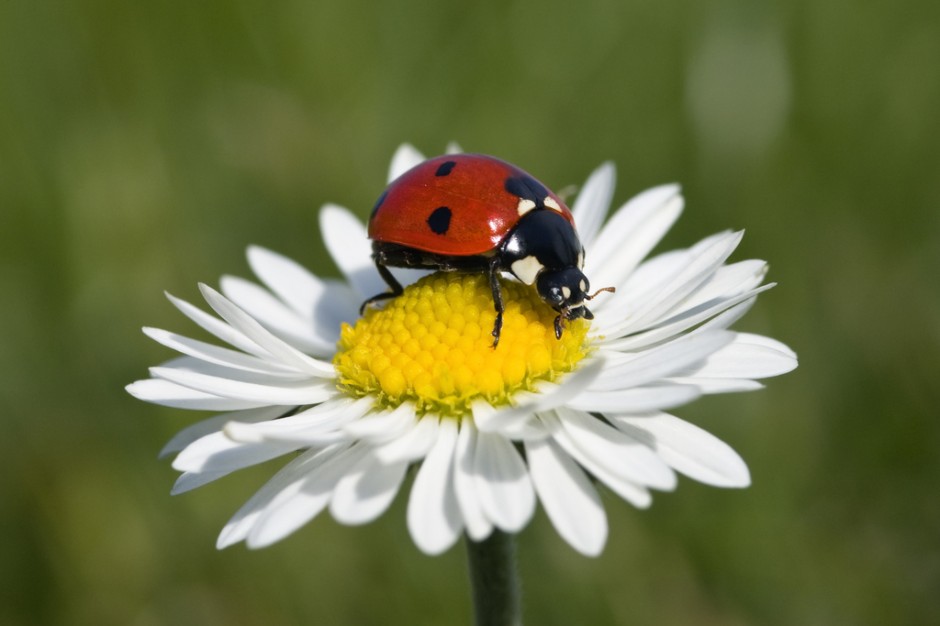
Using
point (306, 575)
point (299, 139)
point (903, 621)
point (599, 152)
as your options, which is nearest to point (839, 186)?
point (599, 152)

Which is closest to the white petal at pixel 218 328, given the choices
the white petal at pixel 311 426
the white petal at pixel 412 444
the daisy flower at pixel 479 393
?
the daisy flower at pixel 479 393

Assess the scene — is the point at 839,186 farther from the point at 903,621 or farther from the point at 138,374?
the point at 138,374

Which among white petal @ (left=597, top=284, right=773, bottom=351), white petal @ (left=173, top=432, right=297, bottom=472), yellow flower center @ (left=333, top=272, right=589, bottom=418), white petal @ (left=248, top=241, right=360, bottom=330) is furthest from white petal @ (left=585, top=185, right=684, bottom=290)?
white petal @ (left=173, top=432, right=297, bottom=472)

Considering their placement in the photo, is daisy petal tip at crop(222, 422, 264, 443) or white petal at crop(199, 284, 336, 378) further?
white petal at crop(199, 284, 336, 378)

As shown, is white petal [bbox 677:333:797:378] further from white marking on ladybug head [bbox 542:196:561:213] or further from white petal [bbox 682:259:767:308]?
white marking on ladybug head [bbox 542:196:561:213]

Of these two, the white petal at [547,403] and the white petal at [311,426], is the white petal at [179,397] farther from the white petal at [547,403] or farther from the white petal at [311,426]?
the white petal at [547,403]

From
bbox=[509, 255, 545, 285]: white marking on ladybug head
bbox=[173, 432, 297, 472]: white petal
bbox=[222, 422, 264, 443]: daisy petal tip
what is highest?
bbox=[509, 255, 545, 285]: white marking on ladybug head
